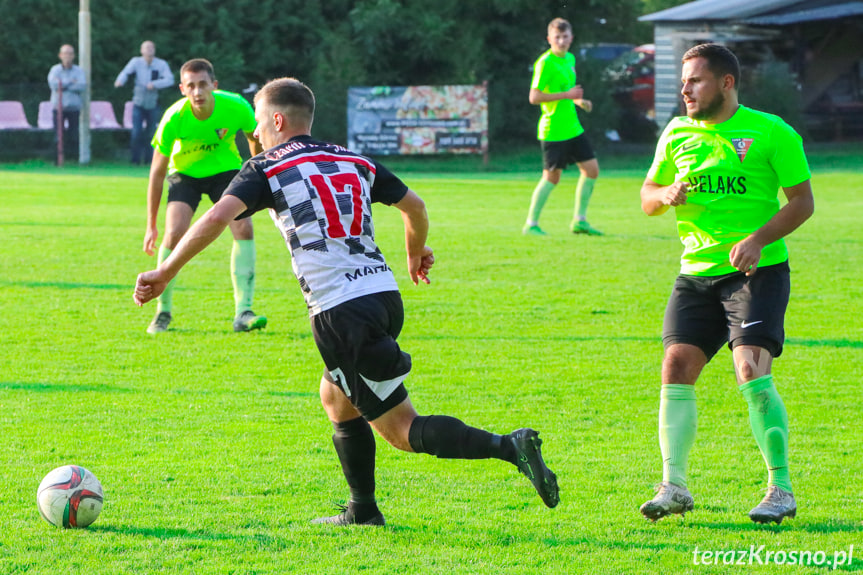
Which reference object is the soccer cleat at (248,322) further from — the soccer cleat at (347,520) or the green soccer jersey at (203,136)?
the soccer cleat at (347,520)

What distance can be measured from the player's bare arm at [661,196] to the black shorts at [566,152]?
948cm

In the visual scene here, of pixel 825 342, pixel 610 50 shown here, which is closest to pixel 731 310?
pixel 825 342

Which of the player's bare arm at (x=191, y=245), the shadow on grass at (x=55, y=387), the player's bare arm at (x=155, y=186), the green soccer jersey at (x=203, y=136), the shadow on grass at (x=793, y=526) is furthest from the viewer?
the green soccer jersey at (x=203, y=136)

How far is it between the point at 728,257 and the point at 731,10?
95.2 ft

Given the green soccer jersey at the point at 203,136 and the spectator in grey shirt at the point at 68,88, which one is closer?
the green soccer jersey at the point at 203,136

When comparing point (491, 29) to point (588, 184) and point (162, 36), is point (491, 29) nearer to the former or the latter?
point (162, 36)

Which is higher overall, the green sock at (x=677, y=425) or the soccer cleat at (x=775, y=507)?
the green sock at (x=677, y=425)

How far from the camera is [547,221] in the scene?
16922mm

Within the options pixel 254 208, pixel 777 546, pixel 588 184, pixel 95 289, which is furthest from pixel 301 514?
pixel 588 184

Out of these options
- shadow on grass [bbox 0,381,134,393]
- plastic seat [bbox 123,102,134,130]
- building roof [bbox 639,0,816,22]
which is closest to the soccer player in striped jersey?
shadow on grass [bbox 0,381,134,393]

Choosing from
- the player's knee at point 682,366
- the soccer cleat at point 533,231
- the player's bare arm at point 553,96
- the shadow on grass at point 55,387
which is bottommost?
the soccer cleat at point 533,231

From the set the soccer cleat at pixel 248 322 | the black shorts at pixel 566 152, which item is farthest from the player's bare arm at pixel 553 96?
the soccer cleat at pixel 248 322

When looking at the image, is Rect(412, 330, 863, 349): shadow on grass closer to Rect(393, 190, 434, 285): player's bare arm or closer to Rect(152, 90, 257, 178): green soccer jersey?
Rect(152, 90, 257, 178): green soccer jersey
